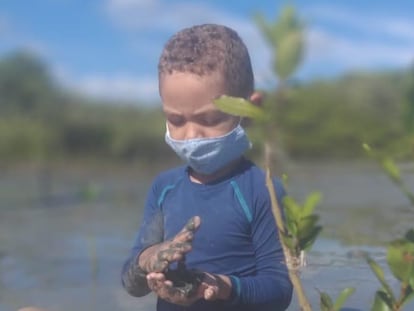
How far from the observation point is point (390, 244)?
1412mm

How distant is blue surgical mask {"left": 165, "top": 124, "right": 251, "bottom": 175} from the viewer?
209 cm

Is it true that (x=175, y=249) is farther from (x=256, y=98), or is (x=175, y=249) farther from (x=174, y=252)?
(x=256, y=98)

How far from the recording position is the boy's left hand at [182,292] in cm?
184

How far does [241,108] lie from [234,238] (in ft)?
2.42

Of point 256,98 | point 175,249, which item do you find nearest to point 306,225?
point 175,249

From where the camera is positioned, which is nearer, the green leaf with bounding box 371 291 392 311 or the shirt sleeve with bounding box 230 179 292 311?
the green leaf with bounding box 371 291 392 311

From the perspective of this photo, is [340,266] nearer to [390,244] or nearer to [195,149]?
[195,149]

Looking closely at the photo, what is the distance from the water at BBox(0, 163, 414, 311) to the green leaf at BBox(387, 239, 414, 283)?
17.9 inches

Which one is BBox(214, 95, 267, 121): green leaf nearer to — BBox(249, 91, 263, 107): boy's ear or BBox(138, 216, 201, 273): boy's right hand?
BBox(138, 216, 201, 273): boy's right hand

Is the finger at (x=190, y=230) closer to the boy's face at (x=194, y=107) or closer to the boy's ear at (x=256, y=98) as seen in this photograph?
the boy's face at (x=194, y=107)

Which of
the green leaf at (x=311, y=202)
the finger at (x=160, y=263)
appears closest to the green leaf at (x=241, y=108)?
the green leaf at (x=311, y=202)

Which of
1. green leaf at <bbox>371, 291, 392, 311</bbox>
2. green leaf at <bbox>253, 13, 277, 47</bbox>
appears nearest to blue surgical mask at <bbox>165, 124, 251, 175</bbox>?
green leaf at <bbox>371, 291, 392, 311</bbox>

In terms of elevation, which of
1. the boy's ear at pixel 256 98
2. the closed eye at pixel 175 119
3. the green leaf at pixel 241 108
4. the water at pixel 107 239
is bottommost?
the water at pixel 107 239

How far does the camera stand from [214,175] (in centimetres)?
221
